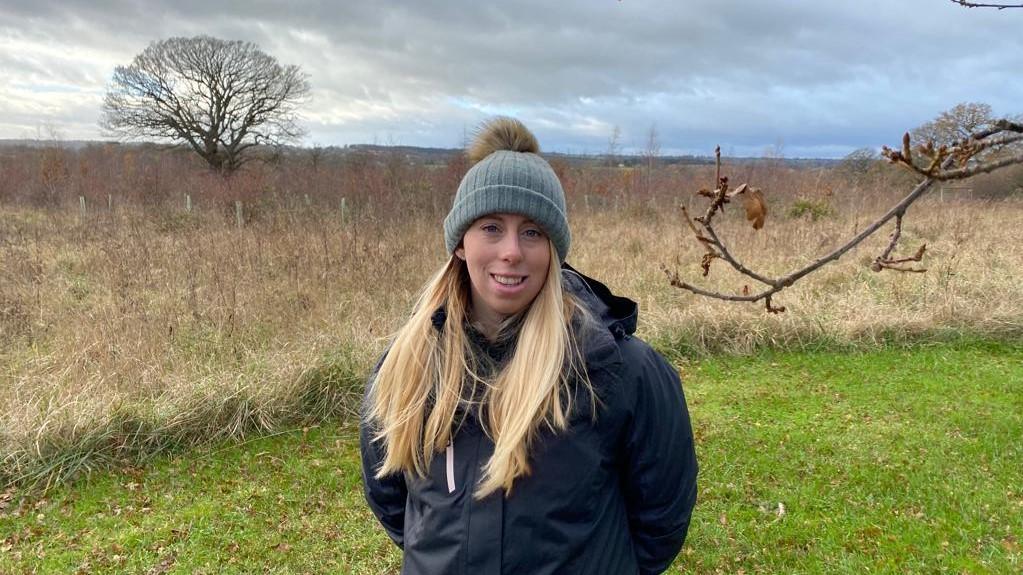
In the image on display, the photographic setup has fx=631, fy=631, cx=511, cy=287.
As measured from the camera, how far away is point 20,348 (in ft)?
19.1

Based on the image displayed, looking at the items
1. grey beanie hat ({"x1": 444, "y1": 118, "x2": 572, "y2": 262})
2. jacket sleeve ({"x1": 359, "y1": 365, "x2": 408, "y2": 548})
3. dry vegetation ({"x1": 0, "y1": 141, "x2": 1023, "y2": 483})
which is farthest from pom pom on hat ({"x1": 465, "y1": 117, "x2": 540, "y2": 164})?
dry vegetation ({"x1": 0, "y1": 141, "x2": 1023, "y2": 483})

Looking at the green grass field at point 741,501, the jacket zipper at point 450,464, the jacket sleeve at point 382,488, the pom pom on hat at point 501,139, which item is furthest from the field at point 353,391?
the pom pom on hat at point 501,139

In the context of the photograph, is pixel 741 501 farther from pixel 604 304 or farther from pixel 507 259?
pixel 507 259

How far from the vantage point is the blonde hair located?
58.8 inches

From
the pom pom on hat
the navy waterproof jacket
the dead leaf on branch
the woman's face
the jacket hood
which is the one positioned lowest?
the navy waterproof jacket

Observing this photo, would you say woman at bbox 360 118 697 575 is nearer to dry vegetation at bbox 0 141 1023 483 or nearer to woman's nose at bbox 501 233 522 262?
woman's nose at bbox 501 233 522 262

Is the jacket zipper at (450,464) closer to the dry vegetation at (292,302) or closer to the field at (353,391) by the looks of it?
the dry vegetation at (292,302)

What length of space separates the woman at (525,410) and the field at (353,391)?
6.89ft

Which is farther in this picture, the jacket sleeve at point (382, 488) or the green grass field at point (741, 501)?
the green grass field at point (741, 501)

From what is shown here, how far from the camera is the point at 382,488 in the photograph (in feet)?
6.03

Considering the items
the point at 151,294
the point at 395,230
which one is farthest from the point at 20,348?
the point at 395,230

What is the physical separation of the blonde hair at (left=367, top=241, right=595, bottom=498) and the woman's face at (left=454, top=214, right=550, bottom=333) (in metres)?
0.04

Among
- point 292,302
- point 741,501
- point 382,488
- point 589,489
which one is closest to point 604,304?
point 589,489

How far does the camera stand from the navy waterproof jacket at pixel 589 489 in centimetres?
143
